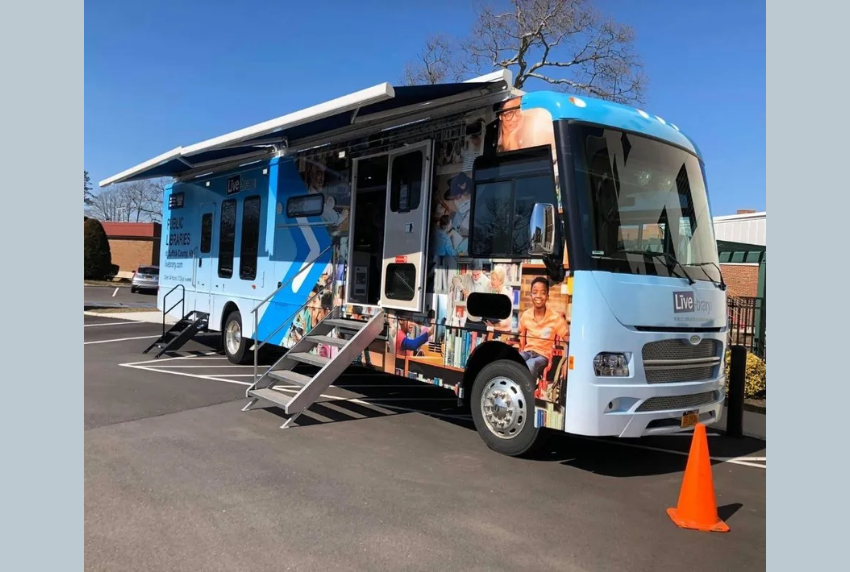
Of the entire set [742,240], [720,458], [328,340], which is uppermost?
[742,240]

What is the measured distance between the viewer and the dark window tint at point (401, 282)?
662 centimetres

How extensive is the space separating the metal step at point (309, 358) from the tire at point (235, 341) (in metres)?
2.71

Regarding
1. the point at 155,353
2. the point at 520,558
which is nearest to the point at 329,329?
the point at 520,558

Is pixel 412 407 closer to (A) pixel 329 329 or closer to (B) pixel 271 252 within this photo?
(A) pixel 329 329

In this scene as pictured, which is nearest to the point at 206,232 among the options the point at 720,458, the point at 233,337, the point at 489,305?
the point at 233,337

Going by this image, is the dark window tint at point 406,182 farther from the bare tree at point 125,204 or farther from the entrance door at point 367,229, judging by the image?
the bare tree at point 125,204

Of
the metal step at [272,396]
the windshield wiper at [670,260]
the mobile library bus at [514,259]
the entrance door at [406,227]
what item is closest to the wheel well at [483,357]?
the mobile library bus at [514,259]

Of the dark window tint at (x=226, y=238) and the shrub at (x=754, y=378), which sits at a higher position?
the dark window tint at (x=226, y=238)

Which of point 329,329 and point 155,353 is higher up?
point 329,329

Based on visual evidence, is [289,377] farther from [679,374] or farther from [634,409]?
[679,374]

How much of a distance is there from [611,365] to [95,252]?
38221 mm

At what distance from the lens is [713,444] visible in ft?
22.0

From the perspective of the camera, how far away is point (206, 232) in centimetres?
1089

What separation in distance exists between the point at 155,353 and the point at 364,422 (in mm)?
6302
